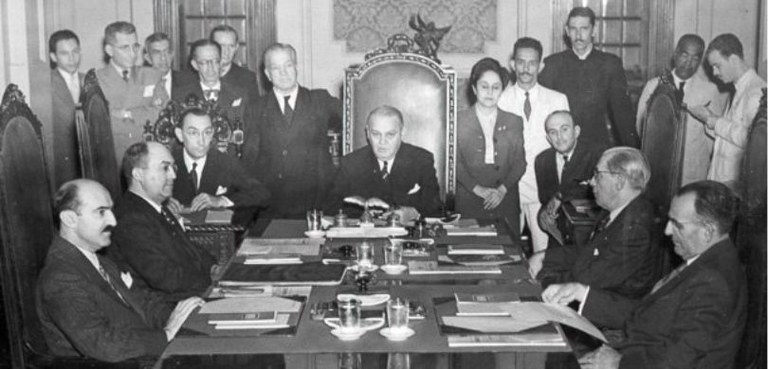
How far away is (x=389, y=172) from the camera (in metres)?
5.27

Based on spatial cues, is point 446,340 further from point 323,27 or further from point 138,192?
point 323,27

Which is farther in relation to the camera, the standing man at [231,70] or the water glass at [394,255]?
the standing man at [231,70]

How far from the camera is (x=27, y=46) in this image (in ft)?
19.9

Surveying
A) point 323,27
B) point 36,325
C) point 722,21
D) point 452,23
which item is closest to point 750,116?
point 722,21

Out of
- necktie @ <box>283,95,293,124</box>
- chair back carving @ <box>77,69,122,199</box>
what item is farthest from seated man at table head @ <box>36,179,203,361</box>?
necktie @ <box>283,95,293,124</box>

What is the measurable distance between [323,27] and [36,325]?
18.7 ft

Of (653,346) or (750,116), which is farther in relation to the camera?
(750,116)

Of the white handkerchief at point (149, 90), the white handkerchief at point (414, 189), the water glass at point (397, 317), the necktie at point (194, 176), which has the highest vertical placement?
the white handkerchief at point (149, 90)

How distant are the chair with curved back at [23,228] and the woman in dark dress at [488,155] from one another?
10.00 feet

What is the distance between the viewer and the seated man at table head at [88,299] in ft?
9.38

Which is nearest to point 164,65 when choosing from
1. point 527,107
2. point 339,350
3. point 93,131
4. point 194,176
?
point 93,131

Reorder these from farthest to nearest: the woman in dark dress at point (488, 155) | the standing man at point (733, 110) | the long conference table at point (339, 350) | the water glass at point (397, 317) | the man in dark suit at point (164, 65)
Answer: the man in dark suit at point (164, 65) → the woman in dark dress at point (488, 155) → the standing man at point (733, 110) → the water glass at point (397, 317) → the long conference table at point (339, 350)

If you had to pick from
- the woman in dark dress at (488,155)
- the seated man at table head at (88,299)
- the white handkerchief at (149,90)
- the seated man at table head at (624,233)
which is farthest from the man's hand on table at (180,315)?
the white handkerchief at (149,90)

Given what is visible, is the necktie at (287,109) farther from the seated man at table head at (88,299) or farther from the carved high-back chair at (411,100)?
the seated man at table head at (88,299)
